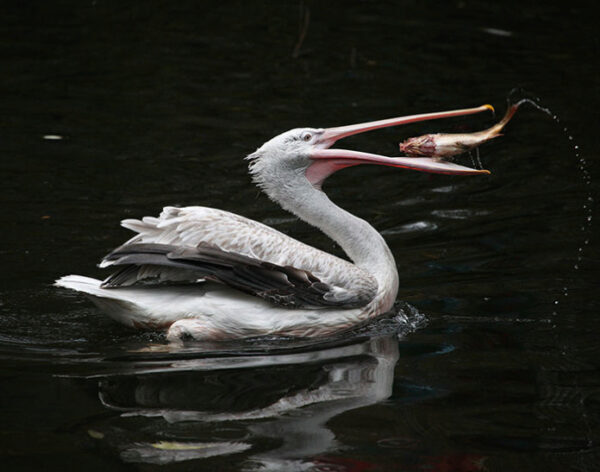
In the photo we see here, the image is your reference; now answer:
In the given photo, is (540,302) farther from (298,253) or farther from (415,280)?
(298,253)

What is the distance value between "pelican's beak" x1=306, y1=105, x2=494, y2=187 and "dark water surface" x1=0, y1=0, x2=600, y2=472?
72 cm

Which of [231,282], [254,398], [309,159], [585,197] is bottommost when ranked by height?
[254,398]

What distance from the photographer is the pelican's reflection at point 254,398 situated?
133 inches

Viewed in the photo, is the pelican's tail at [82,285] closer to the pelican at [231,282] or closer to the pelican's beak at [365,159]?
the pelican at [231,282]

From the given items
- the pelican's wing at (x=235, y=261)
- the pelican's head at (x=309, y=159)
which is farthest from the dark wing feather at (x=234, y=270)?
the pelican's head at (x=309, y=159)

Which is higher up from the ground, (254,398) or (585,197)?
(585,197)

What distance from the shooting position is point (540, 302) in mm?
5031

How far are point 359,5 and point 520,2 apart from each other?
213 cm

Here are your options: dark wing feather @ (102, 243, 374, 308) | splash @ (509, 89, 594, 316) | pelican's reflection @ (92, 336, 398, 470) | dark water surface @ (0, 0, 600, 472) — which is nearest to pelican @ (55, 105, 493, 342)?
dark wing feather @ (102, 243, 374, 308)

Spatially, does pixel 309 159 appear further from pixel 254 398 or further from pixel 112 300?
pixel 254 398

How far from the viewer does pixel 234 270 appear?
4566 millimetres

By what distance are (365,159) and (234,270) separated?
3.00 feet

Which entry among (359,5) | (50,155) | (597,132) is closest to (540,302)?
(597,132)

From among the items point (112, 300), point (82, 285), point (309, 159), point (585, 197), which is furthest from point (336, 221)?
point (585, 197)
